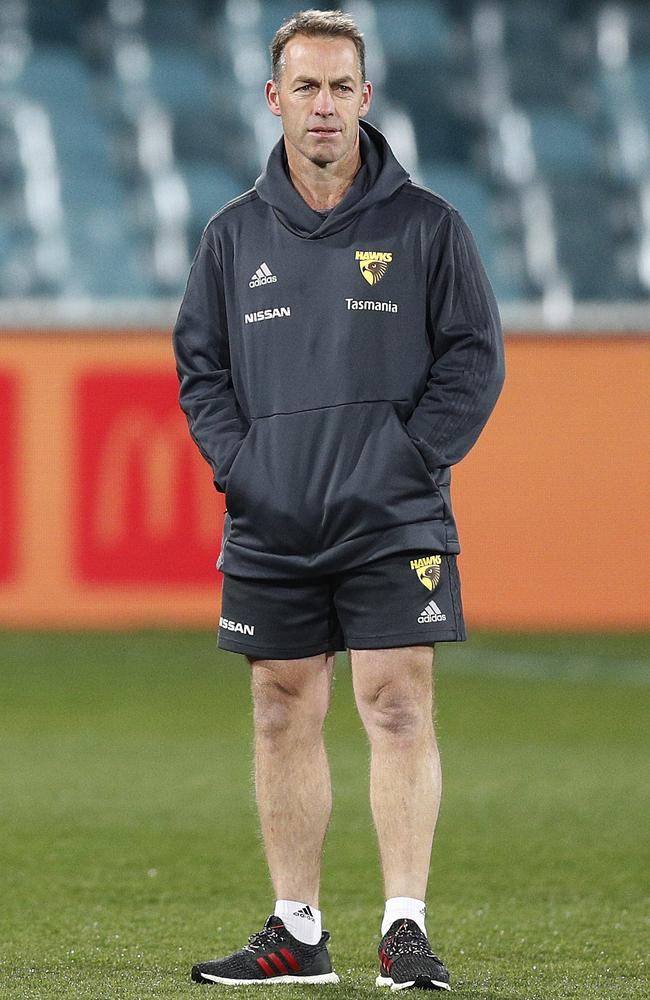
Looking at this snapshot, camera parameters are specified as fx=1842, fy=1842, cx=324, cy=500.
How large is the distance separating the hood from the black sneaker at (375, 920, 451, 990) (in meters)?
1.35

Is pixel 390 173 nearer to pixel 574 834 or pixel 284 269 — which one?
pixel 284 269

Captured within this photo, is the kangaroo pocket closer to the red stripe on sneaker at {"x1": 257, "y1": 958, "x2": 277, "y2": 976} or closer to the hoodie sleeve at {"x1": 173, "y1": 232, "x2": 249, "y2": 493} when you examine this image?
the hoodie sleeve at {"x1": 173, "y1": 232, "x2": 249, "y2": 493}

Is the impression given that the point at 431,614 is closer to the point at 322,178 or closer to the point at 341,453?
the point at 341,453

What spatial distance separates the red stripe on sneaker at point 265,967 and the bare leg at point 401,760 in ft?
0.91

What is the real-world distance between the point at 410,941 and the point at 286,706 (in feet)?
1.70

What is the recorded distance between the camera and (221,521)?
10031 millimetres

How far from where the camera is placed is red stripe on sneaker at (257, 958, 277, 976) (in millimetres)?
3604

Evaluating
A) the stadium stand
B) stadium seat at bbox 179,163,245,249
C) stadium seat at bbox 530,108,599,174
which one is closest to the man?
the stadium stand

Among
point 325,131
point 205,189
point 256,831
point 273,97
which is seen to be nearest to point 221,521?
point 205,189

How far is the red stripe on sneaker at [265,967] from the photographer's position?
11.8ft

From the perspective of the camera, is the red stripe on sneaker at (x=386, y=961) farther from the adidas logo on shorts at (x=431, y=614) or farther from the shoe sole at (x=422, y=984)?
the adidas logo on shorts at (x=431, y=614)

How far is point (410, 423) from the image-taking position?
3.59 metres

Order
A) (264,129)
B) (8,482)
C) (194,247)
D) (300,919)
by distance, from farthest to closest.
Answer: (264,129) < (194,247) < (8,482) < (300,919)

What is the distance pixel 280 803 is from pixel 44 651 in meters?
6.11
